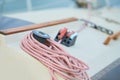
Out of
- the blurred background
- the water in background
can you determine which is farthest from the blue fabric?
the water in background

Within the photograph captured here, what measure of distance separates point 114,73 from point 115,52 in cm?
26

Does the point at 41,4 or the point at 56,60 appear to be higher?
the point at 56,60

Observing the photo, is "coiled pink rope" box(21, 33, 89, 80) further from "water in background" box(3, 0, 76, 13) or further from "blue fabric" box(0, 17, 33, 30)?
"water in background" box(3, 0, 76, 13)

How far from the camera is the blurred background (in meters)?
2.23

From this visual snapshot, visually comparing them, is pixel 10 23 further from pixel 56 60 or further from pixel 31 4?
pixel 31 4

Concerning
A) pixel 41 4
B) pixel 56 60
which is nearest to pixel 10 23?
pixel 56 60

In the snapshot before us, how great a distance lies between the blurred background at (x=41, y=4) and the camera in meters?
2.23

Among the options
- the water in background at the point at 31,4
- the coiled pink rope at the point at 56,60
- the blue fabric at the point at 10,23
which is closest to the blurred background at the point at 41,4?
the water in background at the point at 31,4

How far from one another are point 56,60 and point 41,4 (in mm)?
1684

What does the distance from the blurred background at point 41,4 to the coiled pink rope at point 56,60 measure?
117cm

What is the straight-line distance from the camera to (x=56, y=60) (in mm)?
897

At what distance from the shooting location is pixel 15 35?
109 cm

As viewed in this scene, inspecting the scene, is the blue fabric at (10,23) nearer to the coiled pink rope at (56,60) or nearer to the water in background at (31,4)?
the coiled pink rope at (56,60)

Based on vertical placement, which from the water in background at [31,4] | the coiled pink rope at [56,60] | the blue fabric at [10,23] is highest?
the coiled pink rope at [56,60]
